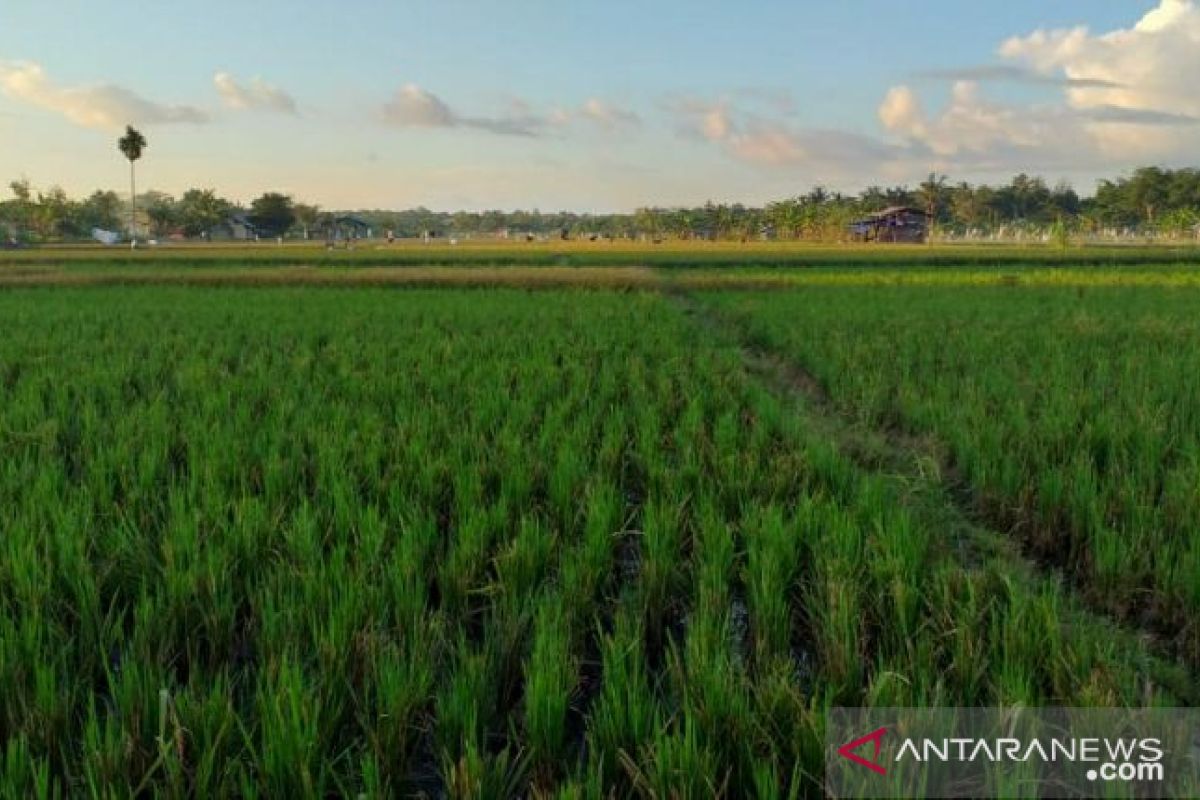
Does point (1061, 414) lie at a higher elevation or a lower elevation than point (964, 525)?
higher

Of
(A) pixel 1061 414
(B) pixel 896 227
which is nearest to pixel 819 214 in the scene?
(B) pixel 896 227

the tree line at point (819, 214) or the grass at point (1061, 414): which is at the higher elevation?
the tree line at point (819, 214)

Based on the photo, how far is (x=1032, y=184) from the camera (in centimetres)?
8275

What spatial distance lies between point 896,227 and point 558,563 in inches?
2511

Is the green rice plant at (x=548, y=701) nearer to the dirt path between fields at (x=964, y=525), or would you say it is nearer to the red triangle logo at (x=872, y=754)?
the red triangle logo at (x=872, y=754)

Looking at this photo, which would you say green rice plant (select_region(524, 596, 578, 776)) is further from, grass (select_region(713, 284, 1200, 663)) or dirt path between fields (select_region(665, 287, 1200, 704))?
grass (select_region(713, 284, 1200, 663))

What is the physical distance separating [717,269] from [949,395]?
19.4 metres

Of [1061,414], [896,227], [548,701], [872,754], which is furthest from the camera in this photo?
[896,227]

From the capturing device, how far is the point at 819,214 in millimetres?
71125

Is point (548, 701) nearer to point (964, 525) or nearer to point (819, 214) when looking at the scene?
point (964, 525)

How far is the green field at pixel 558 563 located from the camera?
1733mm

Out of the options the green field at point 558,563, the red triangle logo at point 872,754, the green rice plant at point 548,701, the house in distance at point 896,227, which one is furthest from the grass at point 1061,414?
the house in distance at point 896,227

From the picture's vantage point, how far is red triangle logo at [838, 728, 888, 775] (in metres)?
1.57

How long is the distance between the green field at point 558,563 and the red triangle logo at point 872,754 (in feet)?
0.21
